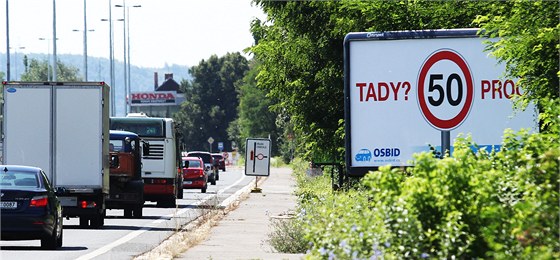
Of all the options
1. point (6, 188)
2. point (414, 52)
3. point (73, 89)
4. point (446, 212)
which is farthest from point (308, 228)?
point (73, 89)

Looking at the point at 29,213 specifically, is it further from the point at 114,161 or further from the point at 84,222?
the point at 114,161

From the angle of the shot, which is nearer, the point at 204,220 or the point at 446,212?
the point at 446,212

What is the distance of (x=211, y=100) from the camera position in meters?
195

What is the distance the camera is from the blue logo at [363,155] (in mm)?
19234

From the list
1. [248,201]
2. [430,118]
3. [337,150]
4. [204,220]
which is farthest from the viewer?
[248,201]

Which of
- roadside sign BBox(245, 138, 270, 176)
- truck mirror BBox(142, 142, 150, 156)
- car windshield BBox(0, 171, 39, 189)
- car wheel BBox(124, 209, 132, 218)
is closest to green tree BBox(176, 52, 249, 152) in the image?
roadside sign BBox(245, 138, 270, 176)

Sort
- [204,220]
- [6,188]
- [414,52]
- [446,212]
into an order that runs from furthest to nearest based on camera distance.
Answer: [204,220] < [6,188] < [414,52] < [446,212]

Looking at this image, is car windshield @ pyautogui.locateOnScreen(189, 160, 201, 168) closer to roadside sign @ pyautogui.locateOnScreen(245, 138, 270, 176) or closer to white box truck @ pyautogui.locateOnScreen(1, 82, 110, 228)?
roadside sign @ pyautogui.locateOnScreen(245, 138, 270, 176)

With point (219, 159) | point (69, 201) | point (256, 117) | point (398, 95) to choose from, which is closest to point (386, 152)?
point (398, 95)

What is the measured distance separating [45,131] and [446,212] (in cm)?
1960

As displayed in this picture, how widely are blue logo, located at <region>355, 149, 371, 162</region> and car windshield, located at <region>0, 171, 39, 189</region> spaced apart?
19.2ft

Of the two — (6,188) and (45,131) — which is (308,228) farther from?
(45,131)

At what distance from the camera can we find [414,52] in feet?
62.8

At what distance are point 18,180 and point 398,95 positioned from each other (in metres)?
6.78
